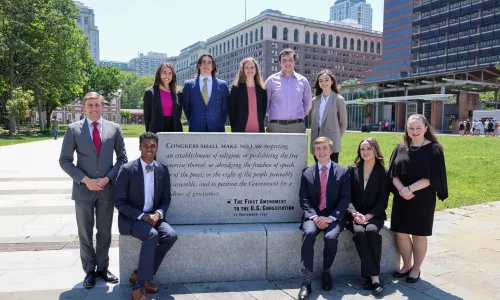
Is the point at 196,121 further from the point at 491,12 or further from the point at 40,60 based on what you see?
the point at 491,12

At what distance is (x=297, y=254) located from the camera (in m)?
4.18

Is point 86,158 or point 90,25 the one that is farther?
point 90,25

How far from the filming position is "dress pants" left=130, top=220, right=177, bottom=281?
3564 mm

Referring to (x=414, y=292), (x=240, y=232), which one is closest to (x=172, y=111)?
(x=240, y=232)

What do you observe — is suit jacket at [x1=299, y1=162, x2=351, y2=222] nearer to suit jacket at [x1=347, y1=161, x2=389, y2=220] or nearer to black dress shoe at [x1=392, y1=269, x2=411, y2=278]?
suit jacket at [x1=347, y1=161, x2=389, y2=220]

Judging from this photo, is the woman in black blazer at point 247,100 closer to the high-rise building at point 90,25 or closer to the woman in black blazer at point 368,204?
the woman in black blazer at point 368,204

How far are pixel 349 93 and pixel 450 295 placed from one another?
206 feet

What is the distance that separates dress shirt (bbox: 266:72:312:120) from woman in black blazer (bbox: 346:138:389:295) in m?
1.18

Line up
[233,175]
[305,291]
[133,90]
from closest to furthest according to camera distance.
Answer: [305,291] → [233,175] → [133,90]

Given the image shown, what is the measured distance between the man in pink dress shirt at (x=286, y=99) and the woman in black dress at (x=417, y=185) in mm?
1433

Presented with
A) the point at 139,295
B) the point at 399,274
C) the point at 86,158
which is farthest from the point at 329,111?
the point at 139,295

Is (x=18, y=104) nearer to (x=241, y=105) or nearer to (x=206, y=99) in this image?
(x=206, y=99)

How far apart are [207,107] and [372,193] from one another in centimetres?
235

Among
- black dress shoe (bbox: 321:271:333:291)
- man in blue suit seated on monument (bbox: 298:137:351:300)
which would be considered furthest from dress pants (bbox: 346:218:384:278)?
black dress shoe (bbox: 321:271:333:291)
